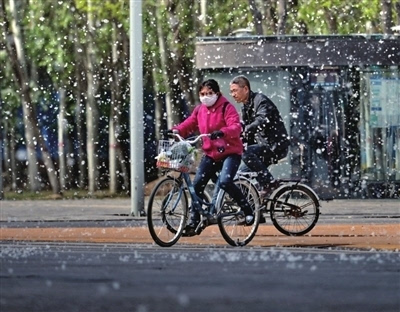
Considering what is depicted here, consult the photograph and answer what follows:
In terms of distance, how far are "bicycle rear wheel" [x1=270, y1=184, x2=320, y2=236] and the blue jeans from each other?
4.79 feet

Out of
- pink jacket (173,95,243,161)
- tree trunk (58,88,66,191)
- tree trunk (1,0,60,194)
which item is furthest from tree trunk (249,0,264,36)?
tree trunk (58,88,66,191)

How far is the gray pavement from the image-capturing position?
24862 millimetres

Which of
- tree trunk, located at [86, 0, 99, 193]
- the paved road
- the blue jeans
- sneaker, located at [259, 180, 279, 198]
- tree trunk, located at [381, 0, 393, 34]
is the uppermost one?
tree trunk, located at [381, 0, 393, 34]

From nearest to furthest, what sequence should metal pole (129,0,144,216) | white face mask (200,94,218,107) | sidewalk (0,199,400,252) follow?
white face mask (200,94,218,107)
sidewalk (0,199,400,252)
metal pole (129,0,144,216)

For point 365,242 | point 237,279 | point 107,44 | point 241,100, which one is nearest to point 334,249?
point 365,242

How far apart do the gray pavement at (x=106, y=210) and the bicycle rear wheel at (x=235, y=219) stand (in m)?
5.89

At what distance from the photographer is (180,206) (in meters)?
17.0

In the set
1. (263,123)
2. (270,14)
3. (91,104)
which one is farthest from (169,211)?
(91,104)

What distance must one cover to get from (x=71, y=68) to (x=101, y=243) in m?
30.0

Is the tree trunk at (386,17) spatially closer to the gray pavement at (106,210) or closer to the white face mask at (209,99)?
the gray pavement at (106,210)

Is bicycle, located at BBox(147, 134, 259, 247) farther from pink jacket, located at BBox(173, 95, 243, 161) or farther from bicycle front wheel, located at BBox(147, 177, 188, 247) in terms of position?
pink jacket, located at BBox(173, 95, 243, 161)

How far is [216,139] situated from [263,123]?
5.26 ft

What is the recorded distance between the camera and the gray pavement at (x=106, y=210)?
81.6 ft

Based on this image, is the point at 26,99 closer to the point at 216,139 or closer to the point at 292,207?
the point at 292,207
